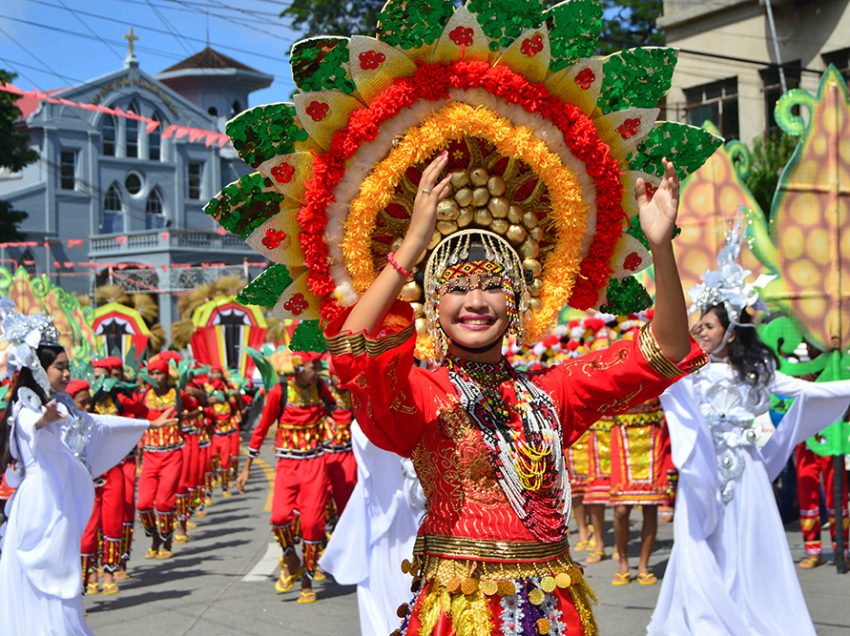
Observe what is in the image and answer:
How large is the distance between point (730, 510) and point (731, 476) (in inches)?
8.2

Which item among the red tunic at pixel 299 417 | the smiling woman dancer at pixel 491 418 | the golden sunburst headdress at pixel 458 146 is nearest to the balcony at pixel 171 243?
the red tunic at pixel 299 417

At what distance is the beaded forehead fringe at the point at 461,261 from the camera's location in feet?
12.0

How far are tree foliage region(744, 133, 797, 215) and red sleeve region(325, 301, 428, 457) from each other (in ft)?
48.9

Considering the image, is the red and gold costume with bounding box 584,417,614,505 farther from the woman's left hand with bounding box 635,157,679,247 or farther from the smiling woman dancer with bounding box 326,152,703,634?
the woman's left hand with bounding box 635,157,679,247

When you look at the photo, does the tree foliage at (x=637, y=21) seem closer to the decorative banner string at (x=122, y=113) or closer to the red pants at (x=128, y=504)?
the decorative banner string at (x=122, y=113)

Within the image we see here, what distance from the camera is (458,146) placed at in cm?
374

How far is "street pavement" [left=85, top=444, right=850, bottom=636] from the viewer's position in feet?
26.2

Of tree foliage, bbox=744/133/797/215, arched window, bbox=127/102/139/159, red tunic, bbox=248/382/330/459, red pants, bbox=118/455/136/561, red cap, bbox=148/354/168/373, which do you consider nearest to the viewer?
red tunic, bbox=248/382/330/459

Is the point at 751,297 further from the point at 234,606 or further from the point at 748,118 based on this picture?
the point at 748,118

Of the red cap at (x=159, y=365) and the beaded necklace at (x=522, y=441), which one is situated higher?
the red cap at (x=159, y=365)

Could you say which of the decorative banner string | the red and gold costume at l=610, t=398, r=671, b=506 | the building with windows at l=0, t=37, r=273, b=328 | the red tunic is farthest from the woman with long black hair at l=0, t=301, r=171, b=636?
the building with windows at l=0, t=37, r=273, b=328

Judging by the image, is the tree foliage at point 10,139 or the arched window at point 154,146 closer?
the tree foliage at point 10,139

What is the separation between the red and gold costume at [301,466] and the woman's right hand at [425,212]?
6567mm

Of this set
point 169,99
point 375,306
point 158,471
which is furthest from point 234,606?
point 169,99
